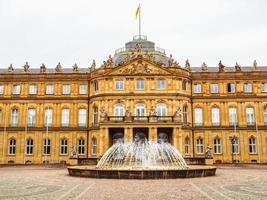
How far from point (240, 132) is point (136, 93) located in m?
18.8

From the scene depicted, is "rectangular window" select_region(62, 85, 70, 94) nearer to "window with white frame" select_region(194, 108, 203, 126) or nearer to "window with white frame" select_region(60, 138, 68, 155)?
"window with white frame" select_region(60, 138, 68, 155)

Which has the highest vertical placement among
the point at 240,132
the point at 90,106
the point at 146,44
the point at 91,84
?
the point at 146,44

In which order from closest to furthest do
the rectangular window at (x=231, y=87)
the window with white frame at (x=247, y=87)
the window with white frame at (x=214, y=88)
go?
the window with white frame at (x=247, y=87)
the rectangular window at (x=231, y=87)
the window with white frame at (x=214, y=88)

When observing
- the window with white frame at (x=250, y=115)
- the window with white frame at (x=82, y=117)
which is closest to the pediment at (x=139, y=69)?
the window with white frame at (x=82, y=117)

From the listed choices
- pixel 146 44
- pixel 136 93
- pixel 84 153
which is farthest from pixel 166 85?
pixel 84 153

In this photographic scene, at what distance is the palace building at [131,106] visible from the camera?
57312mm

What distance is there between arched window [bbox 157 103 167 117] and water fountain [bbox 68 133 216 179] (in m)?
3.86

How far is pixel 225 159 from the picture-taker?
192 feet

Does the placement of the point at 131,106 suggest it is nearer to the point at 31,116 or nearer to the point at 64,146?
the point at 64,146

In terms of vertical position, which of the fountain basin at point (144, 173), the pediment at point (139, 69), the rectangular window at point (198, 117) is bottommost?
the fountain basin at point (144, 173)

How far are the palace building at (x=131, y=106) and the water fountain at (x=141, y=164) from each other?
225 inches

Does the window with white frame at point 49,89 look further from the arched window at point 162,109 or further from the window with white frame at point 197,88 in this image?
the window with white frame at point 197,88

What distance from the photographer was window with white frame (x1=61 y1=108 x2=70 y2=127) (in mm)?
61031

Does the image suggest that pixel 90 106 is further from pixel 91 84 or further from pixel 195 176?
pixel 195 176
